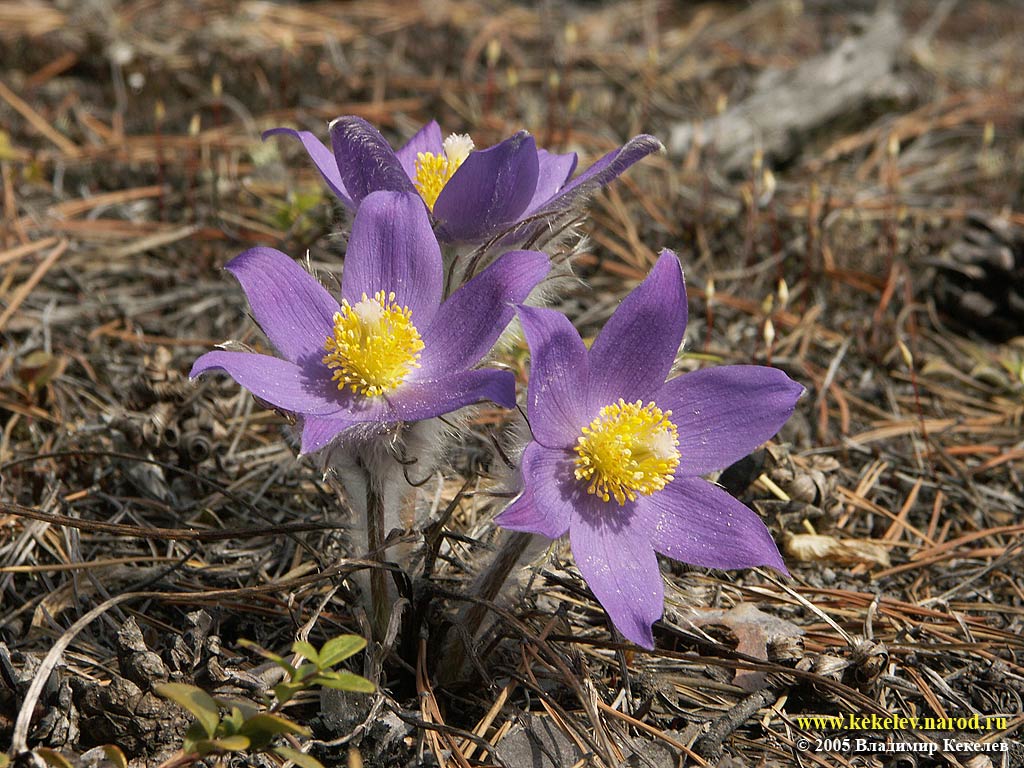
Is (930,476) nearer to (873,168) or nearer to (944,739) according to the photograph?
(944,739)

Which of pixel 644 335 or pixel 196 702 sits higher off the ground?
pixel 644 335

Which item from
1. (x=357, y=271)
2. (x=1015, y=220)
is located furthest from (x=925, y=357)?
(x=357, y=271)

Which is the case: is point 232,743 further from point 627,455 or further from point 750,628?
point 750,628

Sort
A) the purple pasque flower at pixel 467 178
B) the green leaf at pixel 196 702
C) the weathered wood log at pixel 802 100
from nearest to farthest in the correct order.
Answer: the green leaf at pixel 196 702, the purple pasque flower at pixel 467 178, the weathered wood log at pixel 802 100

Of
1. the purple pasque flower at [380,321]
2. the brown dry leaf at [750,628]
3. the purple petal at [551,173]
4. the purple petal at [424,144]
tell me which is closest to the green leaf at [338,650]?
the purple pasque flower at [380,321]

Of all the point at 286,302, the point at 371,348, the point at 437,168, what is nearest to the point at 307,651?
the point at 371,348

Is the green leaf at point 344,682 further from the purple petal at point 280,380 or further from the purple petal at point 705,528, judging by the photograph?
the purple petal at point 705,528

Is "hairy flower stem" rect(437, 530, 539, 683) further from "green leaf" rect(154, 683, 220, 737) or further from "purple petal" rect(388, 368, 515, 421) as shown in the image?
"green leaf" rect(154, 683, 220, 737)

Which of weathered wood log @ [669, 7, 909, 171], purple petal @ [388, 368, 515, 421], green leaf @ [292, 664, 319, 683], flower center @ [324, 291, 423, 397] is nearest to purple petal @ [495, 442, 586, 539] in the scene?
purple petal @ [388, 368, 515, 421]
